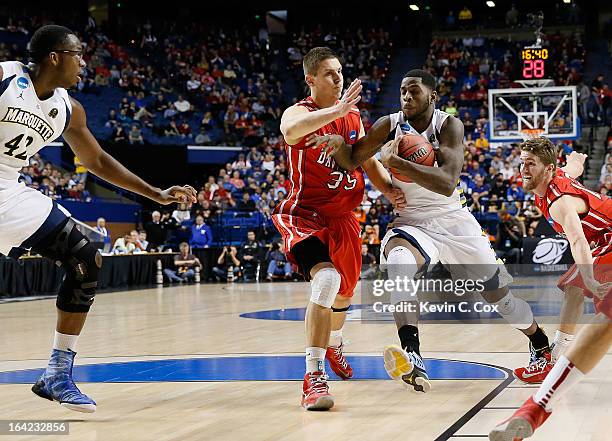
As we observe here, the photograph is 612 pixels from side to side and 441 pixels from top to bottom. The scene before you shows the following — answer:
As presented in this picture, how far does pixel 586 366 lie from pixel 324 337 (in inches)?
78.4

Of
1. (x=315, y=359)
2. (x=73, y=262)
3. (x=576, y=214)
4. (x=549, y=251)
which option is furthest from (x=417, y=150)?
(x=549, y=251)

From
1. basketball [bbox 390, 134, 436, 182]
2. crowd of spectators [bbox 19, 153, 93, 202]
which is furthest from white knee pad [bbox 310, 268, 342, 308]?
crowd of spectators [bbox 19, 153, 93, 202]

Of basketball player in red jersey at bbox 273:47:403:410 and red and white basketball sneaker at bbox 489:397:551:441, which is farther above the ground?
basketball player in red jersey at bbox 273:47:403:410

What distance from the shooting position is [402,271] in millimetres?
5441

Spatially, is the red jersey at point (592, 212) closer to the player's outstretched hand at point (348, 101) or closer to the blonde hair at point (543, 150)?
the blonde hair at point (543, 150)

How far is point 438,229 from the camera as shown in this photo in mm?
5812

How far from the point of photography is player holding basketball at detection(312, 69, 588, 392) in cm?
521

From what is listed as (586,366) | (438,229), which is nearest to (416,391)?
(438,229)

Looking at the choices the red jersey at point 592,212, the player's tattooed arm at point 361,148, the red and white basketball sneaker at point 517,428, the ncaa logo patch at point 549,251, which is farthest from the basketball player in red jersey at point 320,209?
the ncaa logo patch at point 549,251

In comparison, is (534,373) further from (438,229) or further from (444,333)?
(444,333)

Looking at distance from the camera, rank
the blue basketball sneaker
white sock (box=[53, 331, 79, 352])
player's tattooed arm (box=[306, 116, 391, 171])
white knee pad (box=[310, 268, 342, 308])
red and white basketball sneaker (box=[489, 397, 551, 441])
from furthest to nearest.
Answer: player's tattooed arm (box=[306, 116, 391, 171]) < white knee pad (box=[310, 268, 342, 308]) < white sock (box=[53, 331, 79, 352]) < the blue basketball sneaker < red and white basketball sneaker (box=[489, 397, 551, 441])

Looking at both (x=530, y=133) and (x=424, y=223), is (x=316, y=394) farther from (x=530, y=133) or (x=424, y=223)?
(x=530, y=133)

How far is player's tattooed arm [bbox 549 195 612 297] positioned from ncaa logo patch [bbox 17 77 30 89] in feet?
10.1

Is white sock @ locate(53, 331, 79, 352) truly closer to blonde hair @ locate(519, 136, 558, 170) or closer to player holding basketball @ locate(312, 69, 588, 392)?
player holding basketball @ locate(312, 69, 588, 392)
